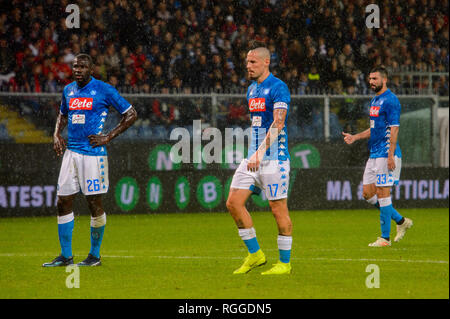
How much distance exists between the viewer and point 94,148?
26.5ft

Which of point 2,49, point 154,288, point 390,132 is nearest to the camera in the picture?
point 154,288

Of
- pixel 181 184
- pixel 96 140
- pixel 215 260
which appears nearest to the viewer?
pixel 96 140

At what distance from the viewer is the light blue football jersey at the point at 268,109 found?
23.8 feet

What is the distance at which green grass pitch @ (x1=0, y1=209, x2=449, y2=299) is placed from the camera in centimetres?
641

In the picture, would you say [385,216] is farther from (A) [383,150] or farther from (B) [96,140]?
(B) [96,140]

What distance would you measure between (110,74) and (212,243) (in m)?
6.96

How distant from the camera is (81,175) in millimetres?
8000

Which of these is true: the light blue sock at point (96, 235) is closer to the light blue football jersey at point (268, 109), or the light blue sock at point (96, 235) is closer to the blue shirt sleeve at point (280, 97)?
the light blue football jersey at point (268, 109)

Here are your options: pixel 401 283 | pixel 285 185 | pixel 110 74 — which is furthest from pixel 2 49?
pixel 401 283

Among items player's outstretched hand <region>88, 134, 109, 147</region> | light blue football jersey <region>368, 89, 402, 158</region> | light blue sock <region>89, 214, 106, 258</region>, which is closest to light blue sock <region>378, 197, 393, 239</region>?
light blue football jersey <region>368, 89, 402, 158</region>

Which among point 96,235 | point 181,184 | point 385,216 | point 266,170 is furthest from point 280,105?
point 181,184

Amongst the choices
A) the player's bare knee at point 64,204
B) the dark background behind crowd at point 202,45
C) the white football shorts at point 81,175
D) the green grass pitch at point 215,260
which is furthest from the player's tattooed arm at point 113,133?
the dark background behind crowd at point 202,45

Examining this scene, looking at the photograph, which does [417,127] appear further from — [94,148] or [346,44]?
[94,148]

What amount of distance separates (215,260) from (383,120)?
3.01 metres
